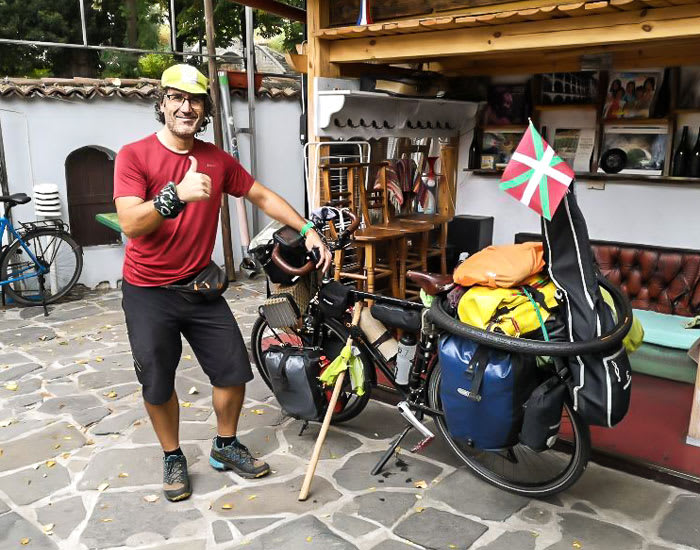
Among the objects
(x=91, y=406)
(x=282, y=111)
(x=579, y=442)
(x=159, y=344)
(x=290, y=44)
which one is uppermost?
(x=290, y=44)

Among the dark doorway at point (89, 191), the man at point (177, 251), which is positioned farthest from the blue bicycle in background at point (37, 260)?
the man at point (177, 251)

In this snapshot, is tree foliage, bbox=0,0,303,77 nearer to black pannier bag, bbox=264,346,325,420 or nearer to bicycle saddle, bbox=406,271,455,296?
black pannier bag, bbox=264,346,325,420

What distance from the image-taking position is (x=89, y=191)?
26.5 feet

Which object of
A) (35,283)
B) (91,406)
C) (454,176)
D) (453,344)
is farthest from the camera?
(35,283)

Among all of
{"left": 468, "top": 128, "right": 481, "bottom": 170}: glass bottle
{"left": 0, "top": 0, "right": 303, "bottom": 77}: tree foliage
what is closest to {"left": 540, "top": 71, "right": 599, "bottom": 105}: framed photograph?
{"left": 468, "top": 128, "right": 481, "bottom": 170}: glass bottle

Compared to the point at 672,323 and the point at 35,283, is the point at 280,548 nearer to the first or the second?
the point at 672,323

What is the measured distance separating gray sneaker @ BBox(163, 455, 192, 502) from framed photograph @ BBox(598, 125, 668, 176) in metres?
4.58

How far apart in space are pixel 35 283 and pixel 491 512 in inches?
250

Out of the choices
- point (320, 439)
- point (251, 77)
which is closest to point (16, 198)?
point (251, 77)

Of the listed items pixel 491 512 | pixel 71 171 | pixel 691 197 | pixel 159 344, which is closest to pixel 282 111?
pixel 71 171

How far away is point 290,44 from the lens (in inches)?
598

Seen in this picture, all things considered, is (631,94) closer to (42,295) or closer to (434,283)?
(434,283)

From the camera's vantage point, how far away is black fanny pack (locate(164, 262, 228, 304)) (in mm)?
3205

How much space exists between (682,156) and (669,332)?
169cm
